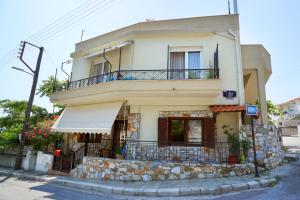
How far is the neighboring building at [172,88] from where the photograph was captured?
12164 mm

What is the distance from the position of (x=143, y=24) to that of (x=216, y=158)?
10467 millimetres

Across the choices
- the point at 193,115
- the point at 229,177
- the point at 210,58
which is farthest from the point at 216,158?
the point at 210,58

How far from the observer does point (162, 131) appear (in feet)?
41.7

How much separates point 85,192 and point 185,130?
6.78 m

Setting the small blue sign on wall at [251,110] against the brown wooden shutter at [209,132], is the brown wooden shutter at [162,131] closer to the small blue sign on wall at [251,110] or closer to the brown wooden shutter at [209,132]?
the brown wooden shutter at [209,132]

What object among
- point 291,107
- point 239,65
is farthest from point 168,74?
point 291,107

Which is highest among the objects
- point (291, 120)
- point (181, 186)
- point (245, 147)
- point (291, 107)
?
point (291, 107)

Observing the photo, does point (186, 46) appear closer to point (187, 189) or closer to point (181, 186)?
point (181, 186)

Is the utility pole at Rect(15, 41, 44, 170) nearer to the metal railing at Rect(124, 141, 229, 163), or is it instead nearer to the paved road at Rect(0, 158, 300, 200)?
the paved road at Rect(0, 158, 300, 200)

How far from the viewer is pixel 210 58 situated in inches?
516

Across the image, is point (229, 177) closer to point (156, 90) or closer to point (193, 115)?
point (193, 115)

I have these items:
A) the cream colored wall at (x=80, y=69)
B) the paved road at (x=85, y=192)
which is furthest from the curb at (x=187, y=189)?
the cream colored wall at (x=80, y=69)

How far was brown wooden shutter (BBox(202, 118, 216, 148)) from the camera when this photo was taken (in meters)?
12.0

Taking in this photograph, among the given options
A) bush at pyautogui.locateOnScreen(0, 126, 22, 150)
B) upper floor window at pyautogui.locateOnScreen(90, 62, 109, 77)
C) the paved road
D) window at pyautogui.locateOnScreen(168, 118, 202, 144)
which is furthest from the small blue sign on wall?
bush at pyautogui.locateOnScreen(0, 126, 22, 150)
